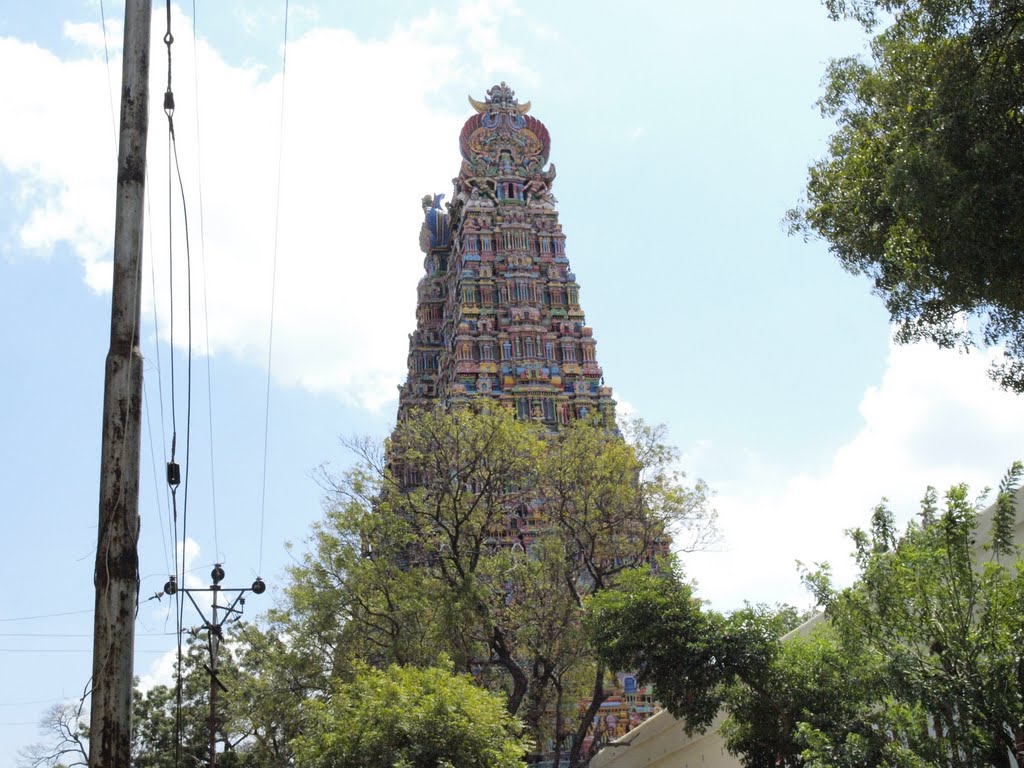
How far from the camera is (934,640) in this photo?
12.2 metres

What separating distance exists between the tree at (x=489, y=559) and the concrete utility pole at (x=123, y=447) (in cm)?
1764

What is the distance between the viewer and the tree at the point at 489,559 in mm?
25594

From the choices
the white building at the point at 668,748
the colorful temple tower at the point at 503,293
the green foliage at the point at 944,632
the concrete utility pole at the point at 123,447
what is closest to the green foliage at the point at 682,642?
the white building at the point at 668,748

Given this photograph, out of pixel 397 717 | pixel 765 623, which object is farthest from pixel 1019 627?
pixel 397 717

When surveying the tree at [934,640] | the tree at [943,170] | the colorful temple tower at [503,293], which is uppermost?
the colorful temple tower at [503,293]

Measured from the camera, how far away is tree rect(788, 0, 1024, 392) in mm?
11805

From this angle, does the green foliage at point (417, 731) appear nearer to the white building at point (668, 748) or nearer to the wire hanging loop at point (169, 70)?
the white building at point (668, 748)

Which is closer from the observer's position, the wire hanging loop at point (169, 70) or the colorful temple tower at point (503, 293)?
the wire hanging loop at point (169, 70)

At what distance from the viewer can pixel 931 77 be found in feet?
42.0

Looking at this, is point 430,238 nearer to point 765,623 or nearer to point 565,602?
point 565,602

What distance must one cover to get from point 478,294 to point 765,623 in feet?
120

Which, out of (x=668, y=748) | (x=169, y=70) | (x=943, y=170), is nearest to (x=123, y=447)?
(x=169, y=70)

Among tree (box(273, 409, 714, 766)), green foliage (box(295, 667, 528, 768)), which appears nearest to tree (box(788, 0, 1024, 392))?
green foliage (box(295, 667, 528, 768))

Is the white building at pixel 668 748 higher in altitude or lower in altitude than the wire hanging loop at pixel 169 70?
lower
